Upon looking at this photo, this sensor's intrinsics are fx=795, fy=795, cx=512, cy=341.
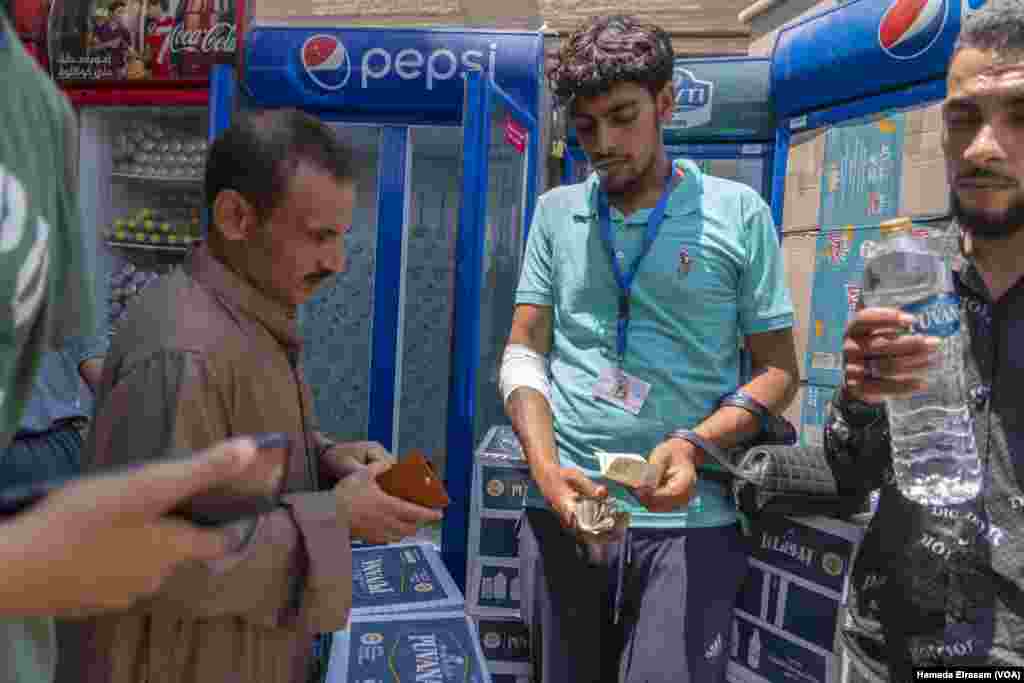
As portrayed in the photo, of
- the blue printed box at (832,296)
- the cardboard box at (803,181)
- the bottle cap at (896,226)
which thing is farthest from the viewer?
the cardboard box at (803,181)

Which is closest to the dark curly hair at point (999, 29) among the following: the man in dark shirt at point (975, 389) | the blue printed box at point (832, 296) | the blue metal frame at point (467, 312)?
the man in dark shirt at point (975, 389)

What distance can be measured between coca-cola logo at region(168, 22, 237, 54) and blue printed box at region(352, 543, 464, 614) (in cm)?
310

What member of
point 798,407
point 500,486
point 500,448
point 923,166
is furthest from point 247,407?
point 798,407

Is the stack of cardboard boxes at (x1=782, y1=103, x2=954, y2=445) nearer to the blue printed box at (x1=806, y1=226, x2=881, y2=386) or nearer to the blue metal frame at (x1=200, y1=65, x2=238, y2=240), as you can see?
the blue printed box at (x1=806, y1=226, x2=881, y2=386)

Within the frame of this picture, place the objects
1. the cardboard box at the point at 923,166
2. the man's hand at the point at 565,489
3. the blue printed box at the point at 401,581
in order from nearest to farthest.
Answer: the man's hand at the point at 565,489 → the blue printed box at the point at 401,581 → the cardboard box at the point at 923,166

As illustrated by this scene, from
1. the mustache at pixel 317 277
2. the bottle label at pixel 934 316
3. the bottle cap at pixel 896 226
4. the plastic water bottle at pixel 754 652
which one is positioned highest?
the bottle cap at pixel 896 226

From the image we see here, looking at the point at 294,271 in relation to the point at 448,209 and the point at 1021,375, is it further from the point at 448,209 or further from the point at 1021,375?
the point at 448,209

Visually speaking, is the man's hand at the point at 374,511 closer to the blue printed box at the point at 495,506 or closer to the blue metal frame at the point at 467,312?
the blue printed box at the point at 495,506

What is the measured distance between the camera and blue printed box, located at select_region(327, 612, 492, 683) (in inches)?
85.8

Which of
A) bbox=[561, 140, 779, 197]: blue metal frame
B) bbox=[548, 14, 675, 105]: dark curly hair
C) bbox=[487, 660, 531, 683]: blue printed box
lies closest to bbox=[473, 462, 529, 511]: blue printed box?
bbox=[487, 660, 531, 683]: blue printed box

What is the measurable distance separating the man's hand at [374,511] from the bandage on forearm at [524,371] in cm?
60

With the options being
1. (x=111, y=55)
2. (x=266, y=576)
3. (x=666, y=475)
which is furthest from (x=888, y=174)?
(x=111, y=55)

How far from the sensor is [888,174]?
143 inches

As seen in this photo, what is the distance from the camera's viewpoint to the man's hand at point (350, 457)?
5.22 ft
